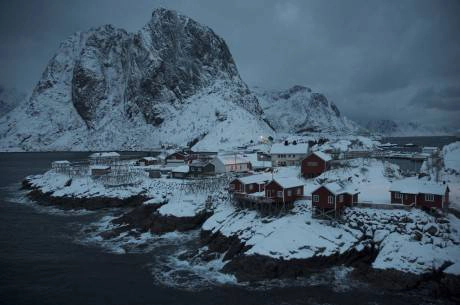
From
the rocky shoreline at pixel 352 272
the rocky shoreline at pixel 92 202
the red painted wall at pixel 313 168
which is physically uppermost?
the red painted wall at pixel 313 168

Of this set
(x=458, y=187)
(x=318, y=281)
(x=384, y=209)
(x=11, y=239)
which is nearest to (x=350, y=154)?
(x=458, y=187)

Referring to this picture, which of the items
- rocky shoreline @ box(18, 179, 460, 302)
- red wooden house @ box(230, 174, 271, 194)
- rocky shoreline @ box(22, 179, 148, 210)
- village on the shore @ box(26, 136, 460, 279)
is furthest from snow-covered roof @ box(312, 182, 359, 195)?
rocky shoreline @ box(22, 179, 148, 210)

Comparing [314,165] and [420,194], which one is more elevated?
[314,165]

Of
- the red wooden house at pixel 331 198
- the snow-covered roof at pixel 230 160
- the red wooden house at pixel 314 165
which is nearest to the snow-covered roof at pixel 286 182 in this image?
the red wooden house at pixel 331 198

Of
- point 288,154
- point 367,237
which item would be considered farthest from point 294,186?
point 288,154

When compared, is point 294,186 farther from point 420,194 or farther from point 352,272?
point 352,272

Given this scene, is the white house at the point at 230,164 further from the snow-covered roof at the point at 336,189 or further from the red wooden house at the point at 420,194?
the red wooden house at the point at 420,194

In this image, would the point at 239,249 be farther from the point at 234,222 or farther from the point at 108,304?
the point at 108,304
